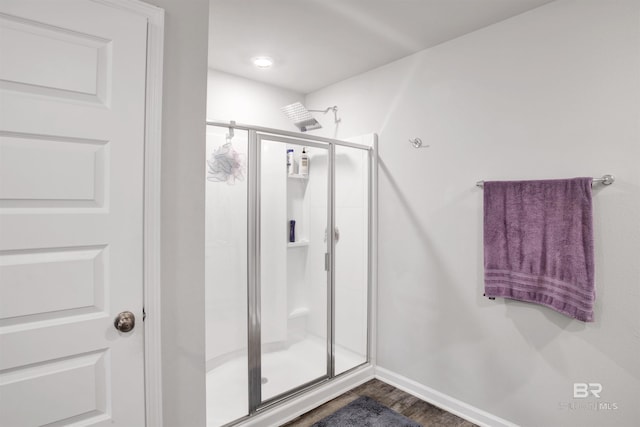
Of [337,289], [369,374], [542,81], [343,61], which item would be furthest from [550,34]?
[369,374]

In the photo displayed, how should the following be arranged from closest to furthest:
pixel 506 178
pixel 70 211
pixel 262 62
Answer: pixel 70 211
pixel 506 178
pixel 262 62

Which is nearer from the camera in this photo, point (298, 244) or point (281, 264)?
point (281, 264)

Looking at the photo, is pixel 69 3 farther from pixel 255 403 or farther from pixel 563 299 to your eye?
pixel 563 299

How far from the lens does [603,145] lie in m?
1.63

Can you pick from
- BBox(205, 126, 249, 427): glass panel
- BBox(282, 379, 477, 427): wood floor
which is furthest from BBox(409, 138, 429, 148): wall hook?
BBox(282, 379, 477, 427): wood floor

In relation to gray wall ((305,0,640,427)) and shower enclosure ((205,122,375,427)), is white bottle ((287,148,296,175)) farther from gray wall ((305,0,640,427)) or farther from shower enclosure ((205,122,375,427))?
gray wall ((305,0,640,427))

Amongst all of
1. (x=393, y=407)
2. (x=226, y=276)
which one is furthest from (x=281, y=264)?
(x=393, y=407)

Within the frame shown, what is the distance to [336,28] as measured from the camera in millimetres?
2049

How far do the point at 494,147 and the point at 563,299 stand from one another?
0.92 metres

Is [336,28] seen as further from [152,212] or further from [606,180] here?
[606,180]

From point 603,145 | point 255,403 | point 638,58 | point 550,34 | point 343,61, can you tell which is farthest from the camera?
point 343,61

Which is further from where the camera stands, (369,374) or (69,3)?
(369,374)

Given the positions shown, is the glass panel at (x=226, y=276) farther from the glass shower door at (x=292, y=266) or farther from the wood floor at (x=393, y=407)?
the wood floor at (x=393, y=407)

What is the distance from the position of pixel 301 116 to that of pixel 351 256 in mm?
1276
